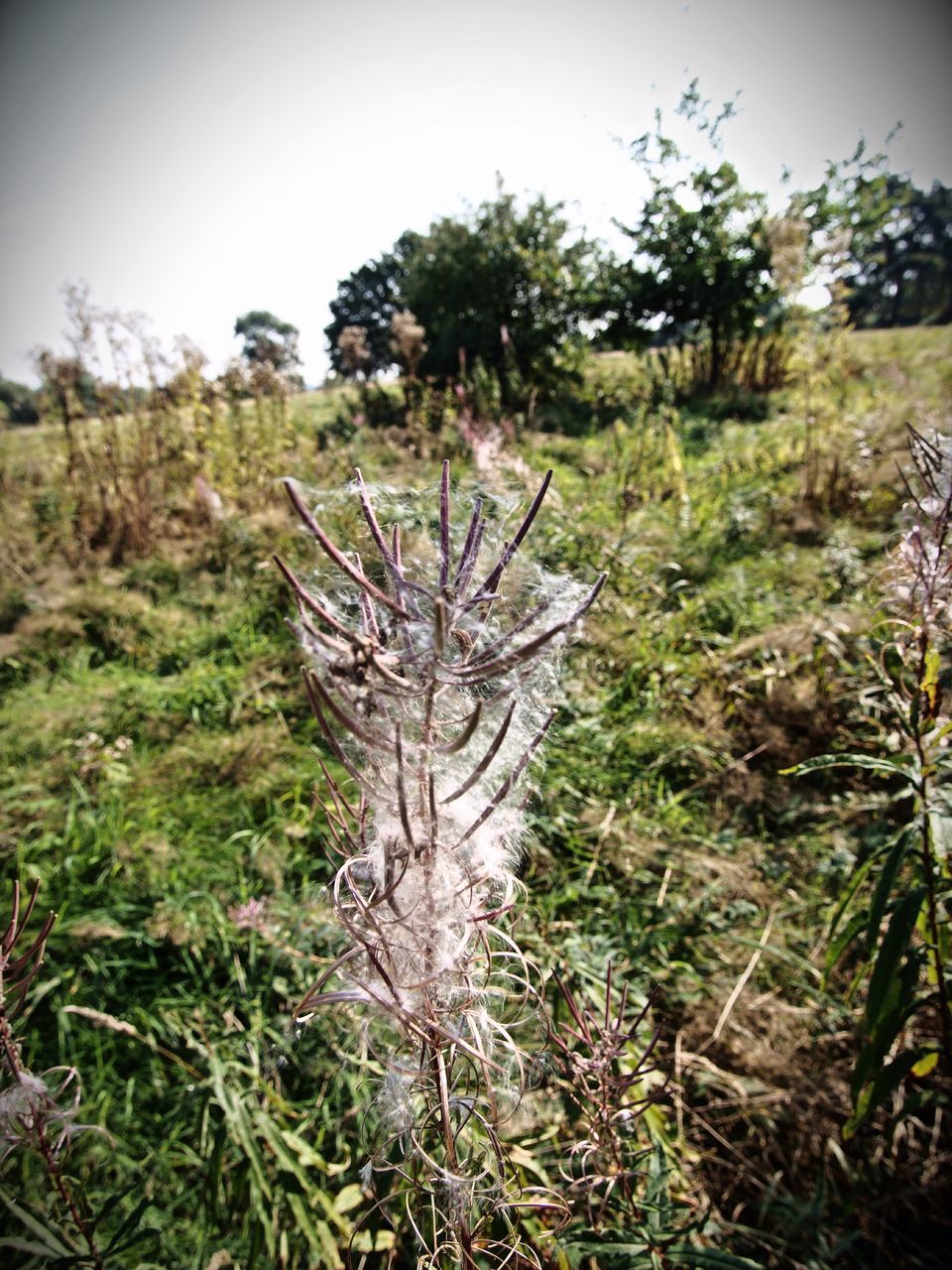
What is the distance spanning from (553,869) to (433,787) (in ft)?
6.44

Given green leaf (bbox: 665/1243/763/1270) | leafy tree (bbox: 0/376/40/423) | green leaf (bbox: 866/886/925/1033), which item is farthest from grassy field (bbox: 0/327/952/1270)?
leafy tree (bbox: 0/376/40/423)

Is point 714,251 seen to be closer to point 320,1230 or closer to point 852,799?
point 852,799

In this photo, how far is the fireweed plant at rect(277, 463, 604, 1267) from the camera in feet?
1.93

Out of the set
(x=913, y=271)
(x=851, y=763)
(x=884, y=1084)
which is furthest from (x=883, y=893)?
(x=913, y=271)

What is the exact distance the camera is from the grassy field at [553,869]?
1.46 meters

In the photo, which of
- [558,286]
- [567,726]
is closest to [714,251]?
[558,286]

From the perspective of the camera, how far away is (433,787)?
640 millimetres

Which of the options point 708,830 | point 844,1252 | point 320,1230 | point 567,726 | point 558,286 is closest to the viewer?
point 320,1230

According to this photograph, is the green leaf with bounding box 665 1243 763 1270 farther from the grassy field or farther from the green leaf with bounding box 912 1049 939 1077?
the green leaf with bounding box 912 1049 939 1077

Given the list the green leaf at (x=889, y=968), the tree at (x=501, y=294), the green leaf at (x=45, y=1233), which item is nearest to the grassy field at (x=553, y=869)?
the green leaf at (x=45, y=1233)

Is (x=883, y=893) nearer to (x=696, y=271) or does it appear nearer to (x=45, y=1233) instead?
(x=45, y=1233)

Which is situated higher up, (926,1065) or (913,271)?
(913,271)

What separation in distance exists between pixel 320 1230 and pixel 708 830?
6.42ft

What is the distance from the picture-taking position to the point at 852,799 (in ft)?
8.73
